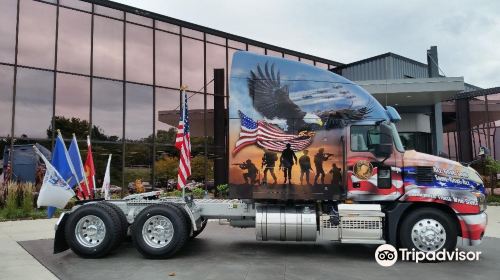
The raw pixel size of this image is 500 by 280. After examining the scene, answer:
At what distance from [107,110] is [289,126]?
553 inches

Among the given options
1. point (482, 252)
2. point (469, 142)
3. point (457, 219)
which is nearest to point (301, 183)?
point (457, 219)

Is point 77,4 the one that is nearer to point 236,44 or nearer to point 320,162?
point 236,44

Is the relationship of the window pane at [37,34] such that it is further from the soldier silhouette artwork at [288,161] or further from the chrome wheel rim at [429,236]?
the chrome wheel rim at [429,236]

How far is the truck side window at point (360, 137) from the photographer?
8.72 metres

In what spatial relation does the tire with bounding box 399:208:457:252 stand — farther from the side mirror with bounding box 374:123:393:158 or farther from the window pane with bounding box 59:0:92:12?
the window pane with bounding box 59:0:92:12

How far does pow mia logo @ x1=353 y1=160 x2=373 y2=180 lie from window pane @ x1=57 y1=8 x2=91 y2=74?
51.0 ft

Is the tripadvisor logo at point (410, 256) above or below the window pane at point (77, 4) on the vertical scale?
below

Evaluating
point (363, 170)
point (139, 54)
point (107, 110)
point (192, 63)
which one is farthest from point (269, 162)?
point (192, 63)

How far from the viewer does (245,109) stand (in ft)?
29.5

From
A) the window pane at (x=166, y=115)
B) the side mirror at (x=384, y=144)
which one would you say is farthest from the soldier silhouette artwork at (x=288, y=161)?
the window pane at (x=166, y=115)

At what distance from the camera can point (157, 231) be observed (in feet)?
28.3

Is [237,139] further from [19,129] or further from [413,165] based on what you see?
[19,129]

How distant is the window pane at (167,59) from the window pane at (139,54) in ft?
1.44

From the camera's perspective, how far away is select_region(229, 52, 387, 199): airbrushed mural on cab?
880cm
